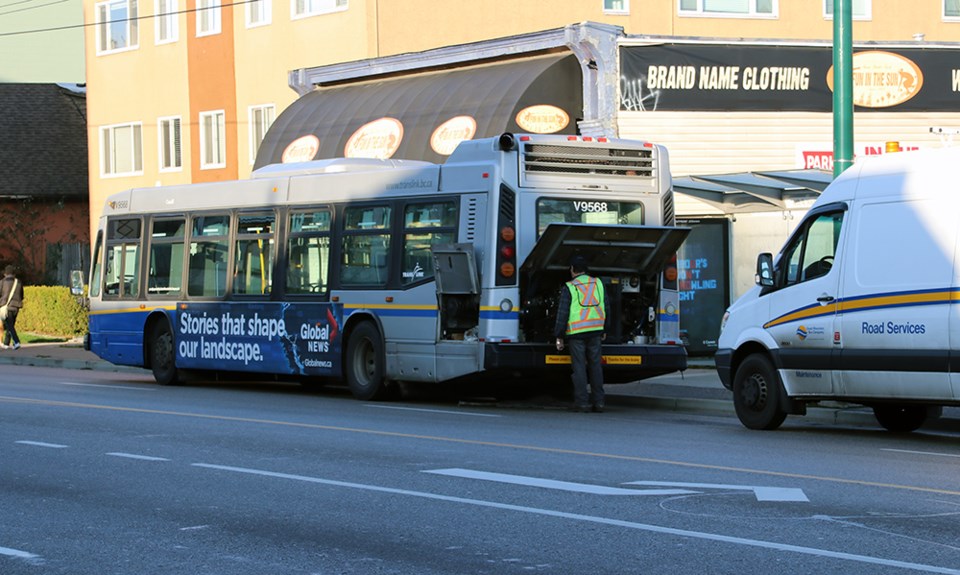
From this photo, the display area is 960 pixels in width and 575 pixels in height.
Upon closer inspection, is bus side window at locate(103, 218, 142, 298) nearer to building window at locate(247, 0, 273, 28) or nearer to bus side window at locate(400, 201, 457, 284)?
bus side window at locate(400, 201, 457, 284)

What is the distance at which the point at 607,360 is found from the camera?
18.3m

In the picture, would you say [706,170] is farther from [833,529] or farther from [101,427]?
[833,529]

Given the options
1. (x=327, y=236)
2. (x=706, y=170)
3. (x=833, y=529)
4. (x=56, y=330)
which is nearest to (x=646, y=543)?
(x=833, y=529)

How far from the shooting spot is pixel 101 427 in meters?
15.4

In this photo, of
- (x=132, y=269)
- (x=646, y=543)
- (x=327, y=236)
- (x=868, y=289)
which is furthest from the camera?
(x=132, y=269)

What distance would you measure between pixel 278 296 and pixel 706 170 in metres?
8.24

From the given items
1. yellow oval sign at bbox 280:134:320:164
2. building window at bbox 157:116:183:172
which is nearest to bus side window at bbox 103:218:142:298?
yellow oval sign at bbox 280:134:320:164

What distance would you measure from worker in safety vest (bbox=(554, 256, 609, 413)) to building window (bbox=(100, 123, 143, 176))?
23654 mm

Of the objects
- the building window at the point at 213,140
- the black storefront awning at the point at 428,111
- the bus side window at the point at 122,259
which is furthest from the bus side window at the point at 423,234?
the building window at the point at 213,140

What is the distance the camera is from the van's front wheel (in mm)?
15219

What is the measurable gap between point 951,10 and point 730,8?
510 centimetres

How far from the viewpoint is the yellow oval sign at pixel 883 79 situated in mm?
26078

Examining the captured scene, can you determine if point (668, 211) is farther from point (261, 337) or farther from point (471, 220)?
point (261, 337)

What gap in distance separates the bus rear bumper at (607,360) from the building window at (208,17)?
2038 centimetres
